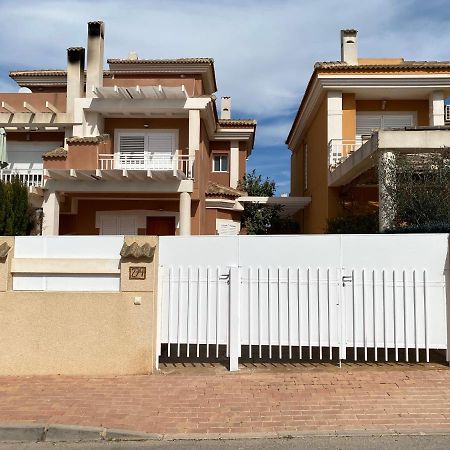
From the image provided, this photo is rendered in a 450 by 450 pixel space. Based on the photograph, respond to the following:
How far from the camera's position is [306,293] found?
6234mm

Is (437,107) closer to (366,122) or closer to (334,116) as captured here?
(366,122)

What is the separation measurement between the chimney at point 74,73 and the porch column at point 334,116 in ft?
30.9

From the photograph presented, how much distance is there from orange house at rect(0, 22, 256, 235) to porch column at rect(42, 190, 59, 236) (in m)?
0.03

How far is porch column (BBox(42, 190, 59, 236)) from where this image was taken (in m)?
14.3

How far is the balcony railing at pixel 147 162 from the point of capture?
14.8 meters

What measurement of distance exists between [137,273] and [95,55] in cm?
1251

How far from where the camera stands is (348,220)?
41.9 feet

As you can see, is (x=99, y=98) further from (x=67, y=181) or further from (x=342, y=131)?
(x=342, y=131)

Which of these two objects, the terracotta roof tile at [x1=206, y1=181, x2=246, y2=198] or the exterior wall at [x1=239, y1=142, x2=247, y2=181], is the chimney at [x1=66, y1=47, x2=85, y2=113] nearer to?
the terracotta roof tile at [x1=206, y1=181, x2=246, y2=198]

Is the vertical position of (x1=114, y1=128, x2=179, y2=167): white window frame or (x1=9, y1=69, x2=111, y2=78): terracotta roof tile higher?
(x1=9, y1=69, x2=111, y2=78): terracotta roof tile

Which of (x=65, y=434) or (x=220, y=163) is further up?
(x=220, y=163)

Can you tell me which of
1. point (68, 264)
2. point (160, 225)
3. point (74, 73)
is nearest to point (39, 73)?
point (74, 73)

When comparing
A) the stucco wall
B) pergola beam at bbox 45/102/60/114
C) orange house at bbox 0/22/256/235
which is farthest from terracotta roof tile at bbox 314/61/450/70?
the stucco wall

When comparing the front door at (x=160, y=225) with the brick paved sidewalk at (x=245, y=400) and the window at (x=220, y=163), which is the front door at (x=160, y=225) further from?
the brick paved sidewalk at (x=245, y=400)
